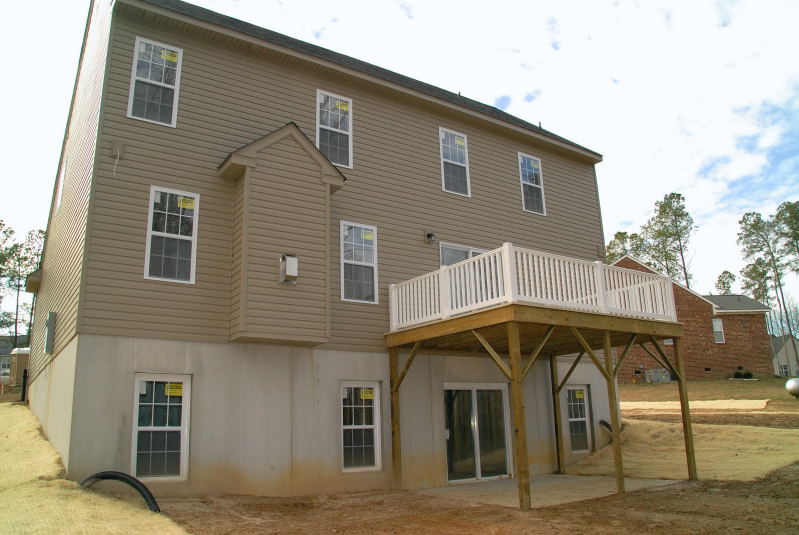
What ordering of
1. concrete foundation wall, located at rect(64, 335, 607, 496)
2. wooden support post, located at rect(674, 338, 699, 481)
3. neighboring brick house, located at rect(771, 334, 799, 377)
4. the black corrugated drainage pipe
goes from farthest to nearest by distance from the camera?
neighboring brick house, located at rect(771, 334, 799, 377) → wooden support post, located at rect(674, 338, 699, 481) → concrete foundation wall, located at rect(64, 335, 607, 496) → the black corrugated drainage pipe

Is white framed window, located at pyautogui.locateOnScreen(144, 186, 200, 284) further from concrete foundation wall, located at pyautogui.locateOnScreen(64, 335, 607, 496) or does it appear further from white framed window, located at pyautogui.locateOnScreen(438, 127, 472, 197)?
white framed window, located at pyautogui.locateOnScreen(438, 127, 472, 197)

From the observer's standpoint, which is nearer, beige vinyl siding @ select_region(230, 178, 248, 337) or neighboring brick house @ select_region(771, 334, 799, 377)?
beige vinyl siding @ select_region(230, 178, 248, 337)

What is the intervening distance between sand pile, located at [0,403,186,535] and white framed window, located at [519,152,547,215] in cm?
1107

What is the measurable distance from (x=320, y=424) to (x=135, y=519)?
429cm

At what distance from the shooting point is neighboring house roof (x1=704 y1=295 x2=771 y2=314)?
32594 millimetres

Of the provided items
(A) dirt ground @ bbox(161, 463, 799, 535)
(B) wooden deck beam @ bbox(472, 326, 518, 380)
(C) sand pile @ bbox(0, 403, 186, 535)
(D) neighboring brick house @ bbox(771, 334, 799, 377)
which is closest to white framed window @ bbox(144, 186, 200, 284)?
(C) sand pile @ bbox(0, 403, 186, 535)

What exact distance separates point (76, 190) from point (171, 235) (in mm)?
3383

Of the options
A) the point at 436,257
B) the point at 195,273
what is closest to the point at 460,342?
the point at 436,257

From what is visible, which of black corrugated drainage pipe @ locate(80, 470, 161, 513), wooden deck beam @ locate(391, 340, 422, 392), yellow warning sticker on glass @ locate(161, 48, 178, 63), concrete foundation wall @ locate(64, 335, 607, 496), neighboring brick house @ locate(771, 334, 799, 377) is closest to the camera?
black corrugated drainage pipe @ locate(80, 470, 161, 513)

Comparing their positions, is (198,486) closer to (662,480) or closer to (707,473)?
(662,480)

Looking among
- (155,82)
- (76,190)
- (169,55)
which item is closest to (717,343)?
(169,55)

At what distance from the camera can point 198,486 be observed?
937 centimetres

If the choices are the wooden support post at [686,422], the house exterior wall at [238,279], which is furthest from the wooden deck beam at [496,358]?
the wooden support post at [686,422]

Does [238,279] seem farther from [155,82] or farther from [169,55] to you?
[169,55]
